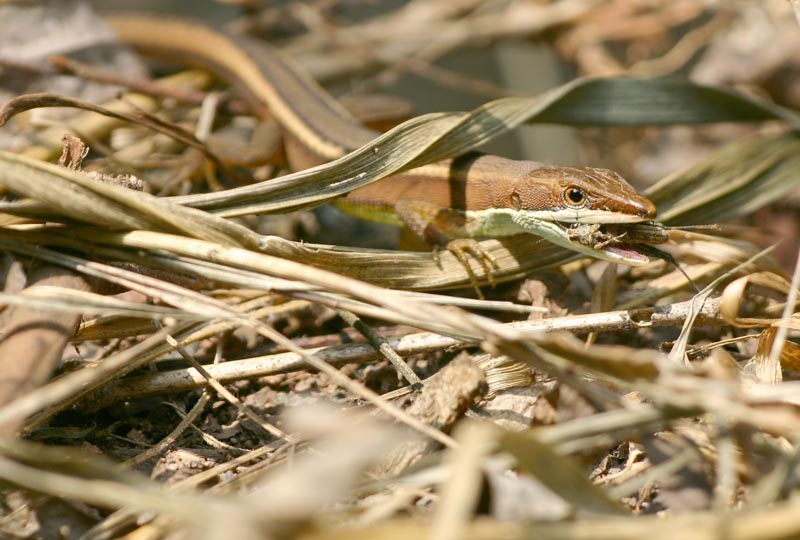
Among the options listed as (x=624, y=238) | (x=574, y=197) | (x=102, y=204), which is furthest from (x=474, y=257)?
(x=102, y=204)

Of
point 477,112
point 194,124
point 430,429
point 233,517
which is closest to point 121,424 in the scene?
point 430,429

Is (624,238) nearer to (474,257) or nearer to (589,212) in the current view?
(589,212)

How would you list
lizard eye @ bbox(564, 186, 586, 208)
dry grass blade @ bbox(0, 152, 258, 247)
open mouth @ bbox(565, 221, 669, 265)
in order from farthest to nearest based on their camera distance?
1. lizard eye @ bbox(564, 186, 586, 208)
2. open mouth @ bbox(565, 221, 669, 265)
3. dry grass blade @ bbox(0, 152, 258, 247)

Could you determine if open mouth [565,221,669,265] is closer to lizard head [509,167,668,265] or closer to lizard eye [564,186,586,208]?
lizard head [509,167,668,265]

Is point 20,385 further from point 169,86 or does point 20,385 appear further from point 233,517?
point 169,86

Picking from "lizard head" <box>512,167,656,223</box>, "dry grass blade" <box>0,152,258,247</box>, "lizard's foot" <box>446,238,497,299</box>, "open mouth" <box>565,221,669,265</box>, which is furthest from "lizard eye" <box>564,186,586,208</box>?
"dry grass blade" <box>0,152,258,247</box>

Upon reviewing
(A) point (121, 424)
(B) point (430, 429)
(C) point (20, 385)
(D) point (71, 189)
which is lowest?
(A) point (121, 424)

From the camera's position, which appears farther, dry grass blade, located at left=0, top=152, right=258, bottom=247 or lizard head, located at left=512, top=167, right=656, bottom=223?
lizard head, located at left=512, top=167, right=656, bottom=223
